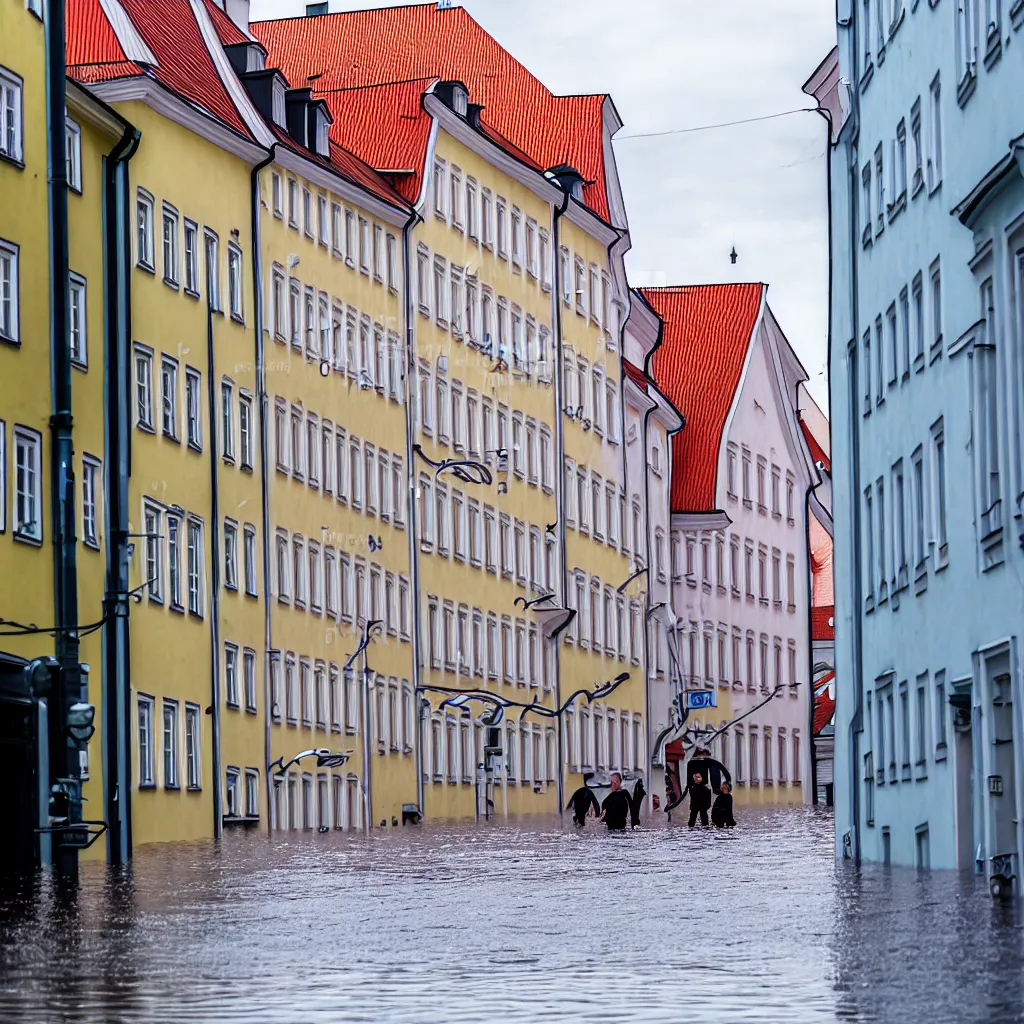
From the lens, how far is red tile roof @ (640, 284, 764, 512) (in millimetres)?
95500

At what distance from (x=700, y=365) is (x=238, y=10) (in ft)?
110

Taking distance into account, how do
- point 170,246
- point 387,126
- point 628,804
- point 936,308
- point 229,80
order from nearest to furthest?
point 936,308 → point 170,246 → point 628,804 → point 229,80 → point 387,126

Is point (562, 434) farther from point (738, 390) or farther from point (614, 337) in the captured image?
point (738, 390)

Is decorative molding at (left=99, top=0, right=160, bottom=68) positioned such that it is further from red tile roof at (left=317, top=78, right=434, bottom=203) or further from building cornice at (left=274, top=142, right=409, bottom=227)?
red tile roof at (left=317, top=78, right=434, bottom=203)

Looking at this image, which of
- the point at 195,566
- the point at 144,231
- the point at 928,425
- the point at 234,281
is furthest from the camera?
the point at 234,281

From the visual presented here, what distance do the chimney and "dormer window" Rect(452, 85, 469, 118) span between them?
6243 millimetres

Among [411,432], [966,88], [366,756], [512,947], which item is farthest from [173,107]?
[512,947]

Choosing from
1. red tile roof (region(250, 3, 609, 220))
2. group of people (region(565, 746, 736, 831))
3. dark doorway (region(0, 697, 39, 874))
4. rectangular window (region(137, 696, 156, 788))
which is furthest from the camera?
red tile roof (region(250, 3, 609, 220))

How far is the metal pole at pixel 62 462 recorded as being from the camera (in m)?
29.6

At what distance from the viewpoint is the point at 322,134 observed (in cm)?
6378

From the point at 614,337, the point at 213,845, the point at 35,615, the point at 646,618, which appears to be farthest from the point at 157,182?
the point at 646,618

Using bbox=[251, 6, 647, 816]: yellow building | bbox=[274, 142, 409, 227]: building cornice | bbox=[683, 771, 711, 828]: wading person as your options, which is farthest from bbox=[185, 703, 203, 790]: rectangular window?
bbox=[251, 6, 647, 816]: yellow building

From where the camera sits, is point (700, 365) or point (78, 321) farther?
point (700, 365)

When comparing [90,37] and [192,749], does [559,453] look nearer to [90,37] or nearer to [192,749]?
[192,749]
